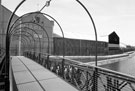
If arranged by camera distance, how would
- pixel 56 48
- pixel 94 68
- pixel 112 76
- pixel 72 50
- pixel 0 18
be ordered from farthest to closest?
pixel 72 50, pixel 56 48, pixel 0 18, pixel 94 68, pixel 112 76

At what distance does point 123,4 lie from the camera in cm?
809

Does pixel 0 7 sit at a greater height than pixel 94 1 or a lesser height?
greater

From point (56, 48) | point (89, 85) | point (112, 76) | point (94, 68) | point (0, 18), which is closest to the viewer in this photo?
point (112, 76)

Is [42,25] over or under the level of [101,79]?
over

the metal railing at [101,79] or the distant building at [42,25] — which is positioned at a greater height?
the distant building at [42,25]

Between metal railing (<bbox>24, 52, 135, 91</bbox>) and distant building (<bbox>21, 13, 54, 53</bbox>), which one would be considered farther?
distant building (<bbox>21, 13, 54, 53</bbox>)

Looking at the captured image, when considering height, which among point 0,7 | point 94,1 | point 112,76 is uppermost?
point 0,7

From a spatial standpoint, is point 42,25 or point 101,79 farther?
point 42,25

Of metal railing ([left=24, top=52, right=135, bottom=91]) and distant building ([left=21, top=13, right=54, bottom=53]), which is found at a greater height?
distant building ([left=21, top=13, right=54, bottom=53])

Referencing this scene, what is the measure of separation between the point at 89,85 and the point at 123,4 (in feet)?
22.1

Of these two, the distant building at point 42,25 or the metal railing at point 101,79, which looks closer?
the metal railing at point 101,79

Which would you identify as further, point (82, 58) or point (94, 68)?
point (82, 58)

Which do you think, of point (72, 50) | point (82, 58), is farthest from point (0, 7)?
point (82, 58)

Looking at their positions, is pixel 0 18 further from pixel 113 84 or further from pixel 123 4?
pixel 113 84
